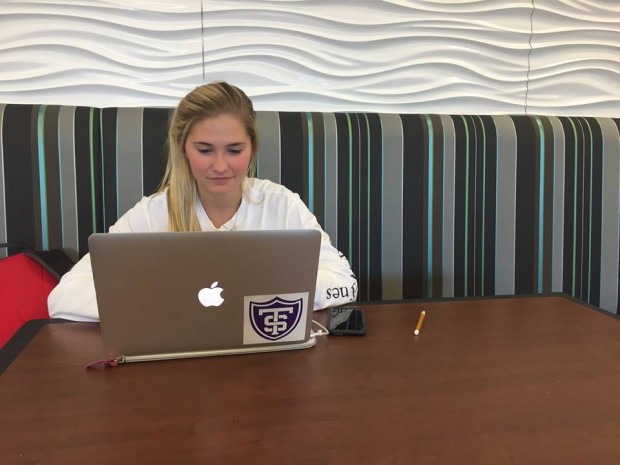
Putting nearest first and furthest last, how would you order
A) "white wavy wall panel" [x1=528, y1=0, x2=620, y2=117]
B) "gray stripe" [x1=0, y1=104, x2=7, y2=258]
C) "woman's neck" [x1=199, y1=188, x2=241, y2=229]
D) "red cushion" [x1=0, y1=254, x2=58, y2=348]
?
1. "red cushion" [x1=0, y1=254, x2=58, y2=348]
2. "woman's neck" [x1=199, y1=188, x2=241, y2=229]
3. "gray stripe" [x1=0, y1=104, x2=7, y2=258]
4. "white wavy wall panel" [x1=528, y1=0, x2=620, y2=117]

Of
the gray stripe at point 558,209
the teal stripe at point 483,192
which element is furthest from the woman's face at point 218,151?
the gray stripe at point 558,209

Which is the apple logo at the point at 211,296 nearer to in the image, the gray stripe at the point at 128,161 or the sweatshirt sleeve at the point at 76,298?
the sweatshirt sleeve at the point at 76,298

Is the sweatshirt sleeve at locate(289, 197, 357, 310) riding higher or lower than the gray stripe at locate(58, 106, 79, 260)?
lower

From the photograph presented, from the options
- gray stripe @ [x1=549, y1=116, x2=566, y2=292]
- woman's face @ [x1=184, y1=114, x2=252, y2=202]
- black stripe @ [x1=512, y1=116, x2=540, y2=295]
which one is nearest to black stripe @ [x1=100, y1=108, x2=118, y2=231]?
woman's face @ [x1=184, y1=114, x2=252, y2=202]

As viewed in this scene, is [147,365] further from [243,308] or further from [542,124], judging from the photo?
[542,124]

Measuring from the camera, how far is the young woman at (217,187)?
4.30ft

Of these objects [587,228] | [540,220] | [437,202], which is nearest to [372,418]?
[437,202]

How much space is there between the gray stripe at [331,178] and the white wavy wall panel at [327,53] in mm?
269

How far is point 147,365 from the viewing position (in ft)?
2.66

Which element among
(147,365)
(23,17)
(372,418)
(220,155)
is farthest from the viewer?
(23,17)

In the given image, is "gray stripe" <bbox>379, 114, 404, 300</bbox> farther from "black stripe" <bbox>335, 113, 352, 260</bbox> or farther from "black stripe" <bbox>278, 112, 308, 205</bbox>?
"black stripe" <bbox>278, 112, 308, 205</bbox>

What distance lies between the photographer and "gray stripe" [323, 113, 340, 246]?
167 cm

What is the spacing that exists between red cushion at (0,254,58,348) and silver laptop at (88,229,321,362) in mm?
528

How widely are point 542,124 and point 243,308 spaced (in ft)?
4.48
